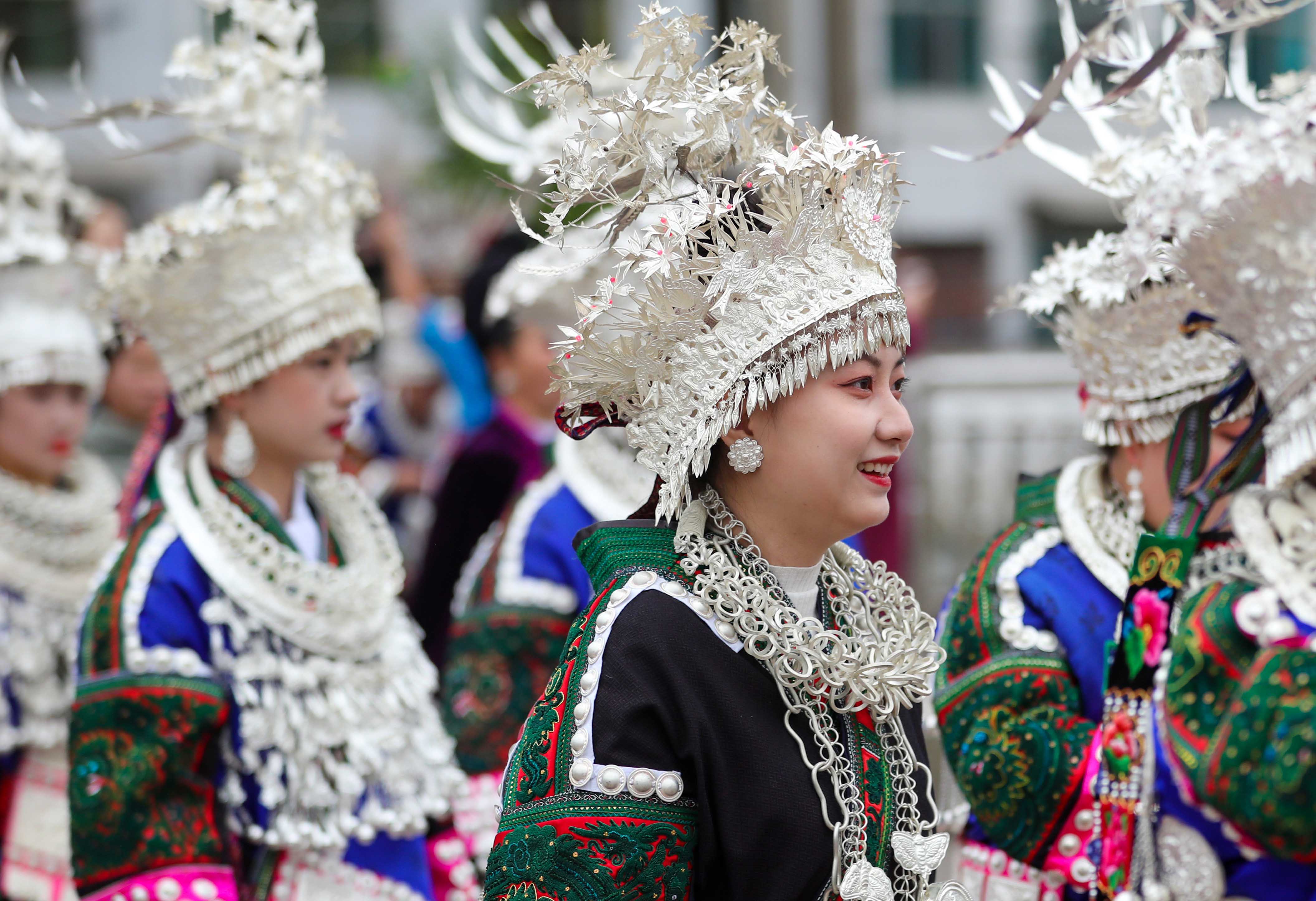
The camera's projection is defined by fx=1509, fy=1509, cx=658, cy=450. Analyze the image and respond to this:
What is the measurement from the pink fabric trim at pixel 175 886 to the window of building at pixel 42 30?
15.4m

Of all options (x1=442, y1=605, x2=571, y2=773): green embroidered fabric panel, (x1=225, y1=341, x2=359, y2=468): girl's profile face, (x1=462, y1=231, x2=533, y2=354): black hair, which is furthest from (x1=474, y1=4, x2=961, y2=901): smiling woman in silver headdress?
(x1=462, y1=231, x2=533, y2=354): black hair

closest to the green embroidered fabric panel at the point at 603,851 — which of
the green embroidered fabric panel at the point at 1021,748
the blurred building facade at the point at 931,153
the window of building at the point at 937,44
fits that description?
the green embroidered fabric panel at the point at 1021,748

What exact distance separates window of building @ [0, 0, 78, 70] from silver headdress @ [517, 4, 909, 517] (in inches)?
629

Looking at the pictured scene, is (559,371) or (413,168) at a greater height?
(559,371)

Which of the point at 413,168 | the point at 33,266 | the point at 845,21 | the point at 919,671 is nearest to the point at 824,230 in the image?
the point at 919,671

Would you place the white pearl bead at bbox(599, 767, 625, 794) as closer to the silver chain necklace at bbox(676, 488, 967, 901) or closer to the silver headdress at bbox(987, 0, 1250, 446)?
the silver chain necklace at bbox(676, 488, 967, 901)

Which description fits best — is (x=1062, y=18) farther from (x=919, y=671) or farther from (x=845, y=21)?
(x=845, y=21)

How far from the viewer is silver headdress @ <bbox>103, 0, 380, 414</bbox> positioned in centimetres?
331

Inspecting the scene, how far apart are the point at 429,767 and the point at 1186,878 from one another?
1.78m

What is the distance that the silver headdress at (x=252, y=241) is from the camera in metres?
3.31

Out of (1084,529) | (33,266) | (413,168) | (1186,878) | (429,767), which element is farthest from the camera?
(413,168)

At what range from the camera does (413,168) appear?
14023 millimetres

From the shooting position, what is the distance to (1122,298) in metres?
2.70

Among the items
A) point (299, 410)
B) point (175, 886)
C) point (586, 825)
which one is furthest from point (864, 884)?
point (299, 410)
